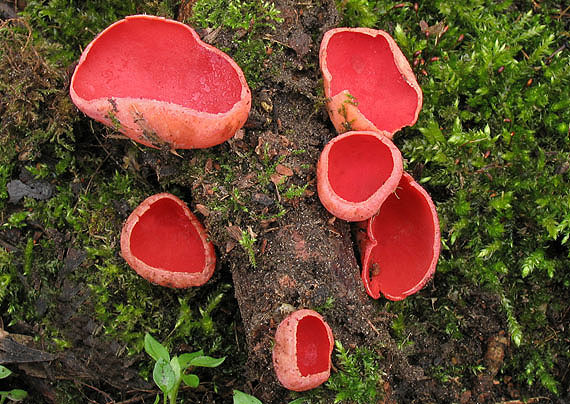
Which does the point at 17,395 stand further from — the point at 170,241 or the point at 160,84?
the point at 160,84

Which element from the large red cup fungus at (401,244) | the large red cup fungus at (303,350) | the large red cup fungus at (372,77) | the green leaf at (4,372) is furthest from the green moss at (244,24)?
the green leaf at (4,372)

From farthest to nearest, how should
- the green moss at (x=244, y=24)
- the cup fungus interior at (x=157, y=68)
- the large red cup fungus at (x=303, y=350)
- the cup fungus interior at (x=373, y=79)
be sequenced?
the cup fungus interior at (x=373, y=79) → the green moss at (x=244, y=24) → the cup fungus interior at (x=157, y=68) → the large red cup fungus at (x=303, y=350)

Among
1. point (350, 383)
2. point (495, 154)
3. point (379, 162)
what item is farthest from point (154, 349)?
point (495, 154)

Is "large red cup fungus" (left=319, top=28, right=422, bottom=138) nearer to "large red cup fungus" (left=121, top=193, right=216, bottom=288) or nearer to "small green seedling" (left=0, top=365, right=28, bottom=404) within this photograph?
"large red cup fungus" (left=121, top=193, right=216, bottom=288)

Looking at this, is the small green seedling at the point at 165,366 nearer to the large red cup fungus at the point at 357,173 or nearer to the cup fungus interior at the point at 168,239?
the cup fungus interior at the point at 168,239

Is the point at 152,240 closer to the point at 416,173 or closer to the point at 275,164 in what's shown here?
the point at 275,164

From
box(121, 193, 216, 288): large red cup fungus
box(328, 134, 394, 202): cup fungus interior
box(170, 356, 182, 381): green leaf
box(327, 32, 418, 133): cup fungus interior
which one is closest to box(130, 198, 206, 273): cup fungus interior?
box(121, 193, 216, 288): large red cup fungus
